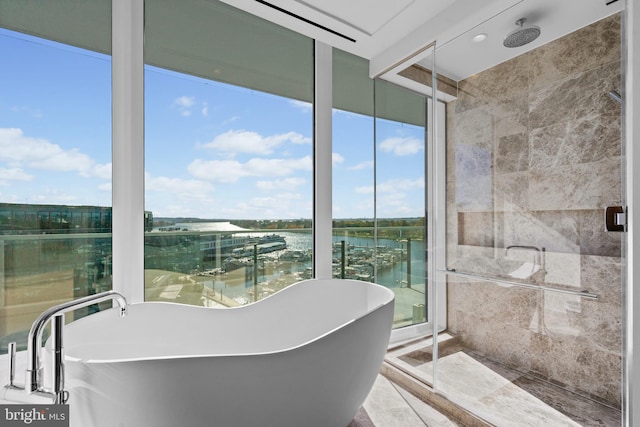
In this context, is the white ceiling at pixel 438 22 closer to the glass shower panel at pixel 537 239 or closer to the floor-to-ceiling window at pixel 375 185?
the glass shower panel at pixel 537 239

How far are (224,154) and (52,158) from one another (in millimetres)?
848

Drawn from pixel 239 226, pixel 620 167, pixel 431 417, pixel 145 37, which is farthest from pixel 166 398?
pixel 620 167

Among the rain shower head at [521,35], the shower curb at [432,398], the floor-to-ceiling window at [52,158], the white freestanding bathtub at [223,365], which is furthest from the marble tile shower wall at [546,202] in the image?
the floor-to-ceiling window at [52,158]

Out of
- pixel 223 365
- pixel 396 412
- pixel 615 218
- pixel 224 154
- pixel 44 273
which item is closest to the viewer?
pixel 223 365

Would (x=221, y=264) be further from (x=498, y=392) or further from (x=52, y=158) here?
(x=498, y=392)

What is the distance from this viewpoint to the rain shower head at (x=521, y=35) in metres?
1.76

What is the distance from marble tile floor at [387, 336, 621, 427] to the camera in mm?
1651

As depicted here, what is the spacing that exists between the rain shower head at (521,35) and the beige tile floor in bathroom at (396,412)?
2.14 meters

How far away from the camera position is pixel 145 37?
72.4 inches

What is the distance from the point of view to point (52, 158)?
1.62m

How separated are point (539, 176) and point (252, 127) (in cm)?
187

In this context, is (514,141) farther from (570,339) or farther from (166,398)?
(166,398)

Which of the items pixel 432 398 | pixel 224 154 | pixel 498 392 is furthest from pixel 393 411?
pixel 224 154

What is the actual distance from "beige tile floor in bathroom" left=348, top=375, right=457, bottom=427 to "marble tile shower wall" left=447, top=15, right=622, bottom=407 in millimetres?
551
